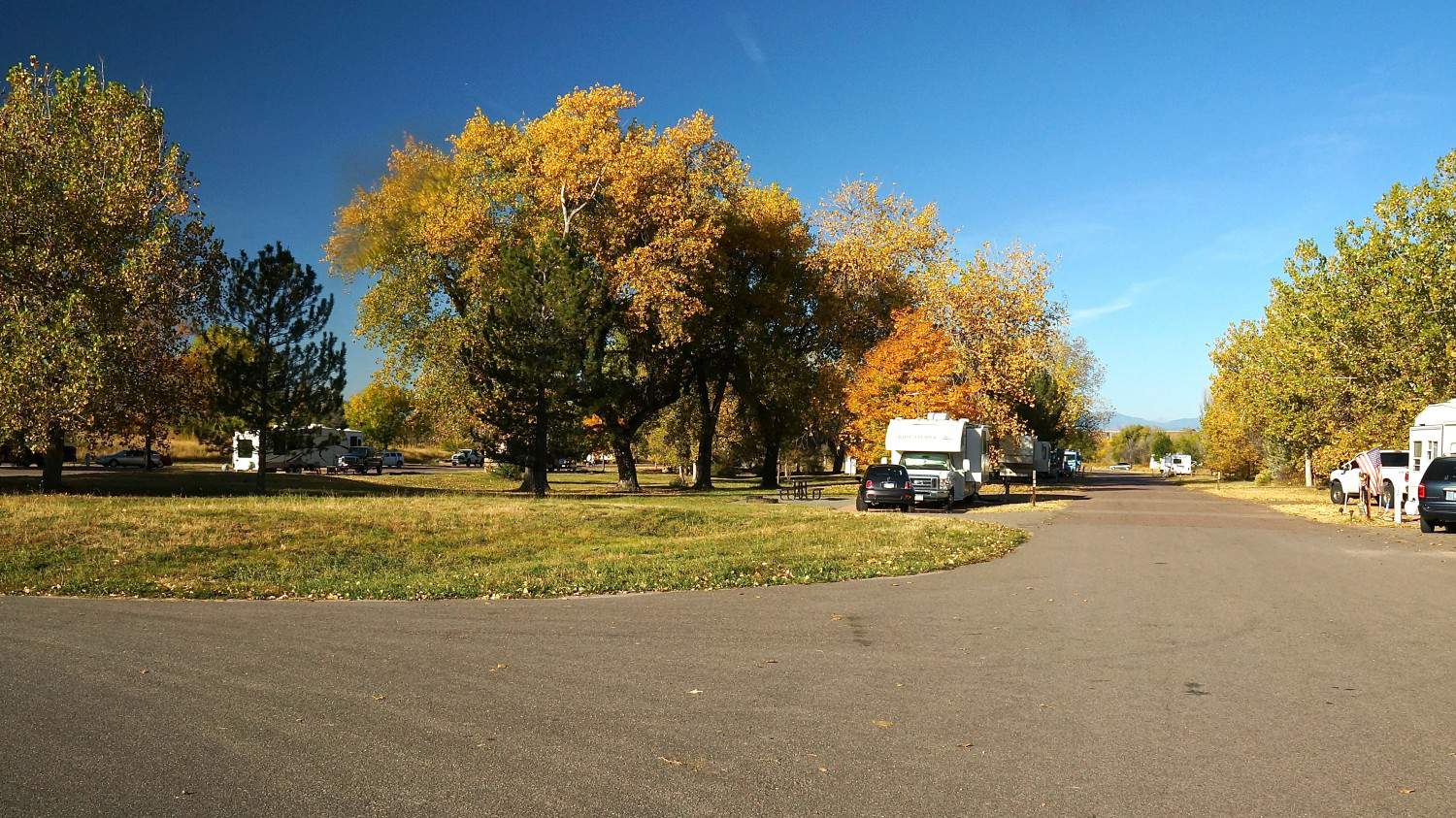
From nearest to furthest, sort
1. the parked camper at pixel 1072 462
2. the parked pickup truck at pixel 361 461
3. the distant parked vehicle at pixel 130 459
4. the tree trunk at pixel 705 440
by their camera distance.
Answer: the tree trunk at pixel 705 440 → the distant parked vehicle at pixel 130 459 → the parked pickup truck at pixel 361 461 → the parked camper at pixel 1072 462

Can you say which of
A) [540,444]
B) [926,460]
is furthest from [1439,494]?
[540,444]

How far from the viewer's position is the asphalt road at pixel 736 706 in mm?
4980

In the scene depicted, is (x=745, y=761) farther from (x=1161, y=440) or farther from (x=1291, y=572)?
(x=1161, y=440)

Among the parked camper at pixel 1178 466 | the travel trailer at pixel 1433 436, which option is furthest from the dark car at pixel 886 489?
the parked camper at pixel 1178 466

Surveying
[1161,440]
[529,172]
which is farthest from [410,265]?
[1161,440]

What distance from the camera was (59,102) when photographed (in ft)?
92.7

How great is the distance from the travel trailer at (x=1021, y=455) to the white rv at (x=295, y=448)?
107 feet

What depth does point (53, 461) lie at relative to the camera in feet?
94.6

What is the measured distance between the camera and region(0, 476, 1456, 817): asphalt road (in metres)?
4.98

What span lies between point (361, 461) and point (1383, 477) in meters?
57.5

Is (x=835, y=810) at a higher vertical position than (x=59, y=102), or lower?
lower

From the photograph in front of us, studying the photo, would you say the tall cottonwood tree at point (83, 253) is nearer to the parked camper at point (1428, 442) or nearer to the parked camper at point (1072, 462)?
the parked camper at point (1428, 442)

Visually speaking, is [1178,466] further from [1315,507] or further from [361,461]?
[361,461]

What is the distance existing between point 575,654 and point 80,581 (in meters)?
9.01
